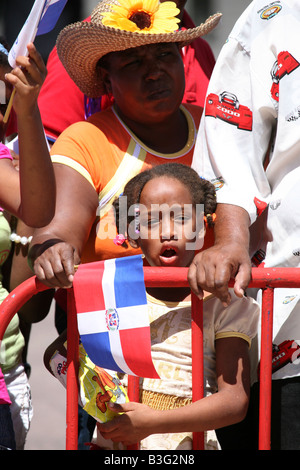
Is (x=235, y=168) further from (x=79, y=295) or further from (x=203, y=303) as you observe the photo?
(x=79, y=295)

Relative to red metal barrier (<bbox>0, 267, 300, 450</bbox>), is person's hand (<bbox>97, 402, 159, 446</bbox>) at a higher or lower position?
lower

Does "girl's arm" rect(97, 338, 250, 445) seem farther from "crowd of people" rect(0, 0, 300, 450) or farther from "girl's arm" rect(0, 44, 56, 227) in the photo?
"girl's arm" rect(0, 44, 56, 227)

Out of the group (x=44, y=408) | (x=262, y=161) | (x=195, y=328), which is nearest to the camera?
(x=195, y=328)

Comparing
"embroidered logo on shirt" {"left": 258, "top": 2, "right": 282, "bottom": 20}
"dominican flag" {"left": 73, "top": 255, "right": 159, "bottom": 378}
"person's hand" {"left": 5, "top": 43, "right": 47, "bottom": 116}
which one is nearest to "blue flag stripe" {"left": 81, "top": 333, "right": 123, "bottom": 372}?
"dominican flag" {"left": 73, "top": 255, "right": 159, "bottom": 378}

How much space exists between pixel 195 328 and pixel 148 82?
1.11m

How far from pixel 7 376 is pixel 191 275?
3.63 ft

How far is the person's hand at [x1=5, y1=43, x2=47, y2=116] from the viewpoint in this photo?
7.89 ft

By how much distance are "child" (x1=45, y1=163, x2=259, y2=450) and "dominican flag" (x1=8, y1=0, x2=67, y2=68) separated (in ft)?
2.15

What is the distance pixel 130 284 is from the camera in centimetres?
241

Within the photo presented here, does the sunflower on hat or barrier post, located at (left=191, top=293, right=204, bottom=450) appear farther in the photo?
the sunflower on hat

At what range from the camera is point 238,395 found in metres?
2.53

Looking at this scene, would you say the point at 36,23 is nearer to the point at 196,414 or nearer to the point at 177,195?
the point at 177,195

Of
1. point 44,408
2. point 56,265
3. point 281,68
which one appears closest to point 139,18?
point 281,68

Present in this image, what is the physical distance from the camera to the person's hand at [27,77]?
7.89ft
